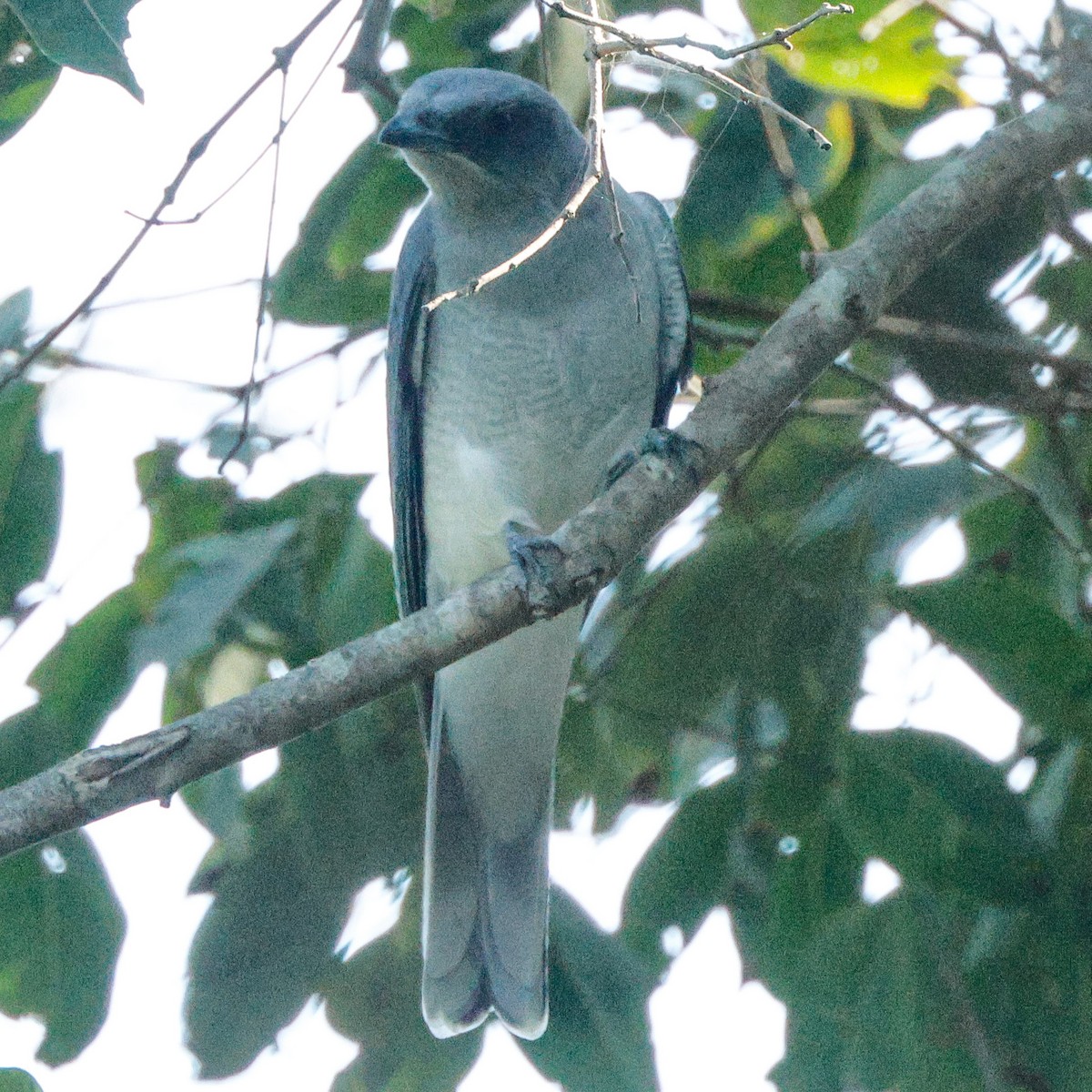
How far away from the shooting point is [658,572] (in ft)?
10.3

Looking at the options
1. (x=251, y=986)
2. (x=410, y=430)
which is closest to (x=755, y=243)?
(x=410, y=430)

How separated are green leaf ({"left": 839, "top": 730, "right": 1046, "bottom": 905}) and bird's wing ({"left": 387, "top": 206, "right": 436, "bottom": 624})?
1244 mm

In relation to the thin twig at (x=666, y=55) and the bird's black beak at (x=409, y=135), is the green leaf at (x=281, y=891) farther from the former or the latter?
the thin twig at (x=666, y=55)

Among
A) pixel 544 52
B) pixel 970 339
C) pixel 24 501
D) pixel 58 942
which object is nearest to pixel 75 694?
pixel 58 942

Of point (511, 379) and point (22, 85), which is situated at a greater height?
point (22, 85)

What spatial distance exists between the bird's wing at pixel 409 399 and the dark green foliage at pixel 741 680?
132 mm

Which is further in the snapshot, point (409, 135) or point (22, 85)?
point (409, 135)

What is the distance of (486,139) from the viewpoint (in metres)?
3.25

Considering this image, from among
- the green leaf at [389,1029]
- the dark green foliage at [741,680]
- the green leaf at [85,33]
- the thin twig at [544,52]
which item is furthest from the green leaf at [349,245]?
the green leaf at [389,1029]

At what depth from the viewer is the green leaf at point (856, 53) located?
262 cm

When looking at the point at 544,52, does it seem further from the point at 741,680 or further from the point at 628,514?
the point at 741,680

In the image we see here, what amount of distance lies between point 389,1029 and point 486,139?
198cm

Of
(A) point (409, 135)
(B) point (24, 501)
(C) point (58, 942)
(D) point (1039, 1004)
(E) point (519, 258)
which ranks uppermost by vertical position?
(A) point (409, 135)

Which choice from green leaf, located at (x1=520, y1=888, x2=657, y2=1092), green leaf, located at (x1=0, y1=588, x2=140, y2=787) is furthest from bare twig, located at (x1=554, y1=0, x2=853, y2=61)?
green leaf, located at (x1=520, y1=888, x2=657, y2=1092)
